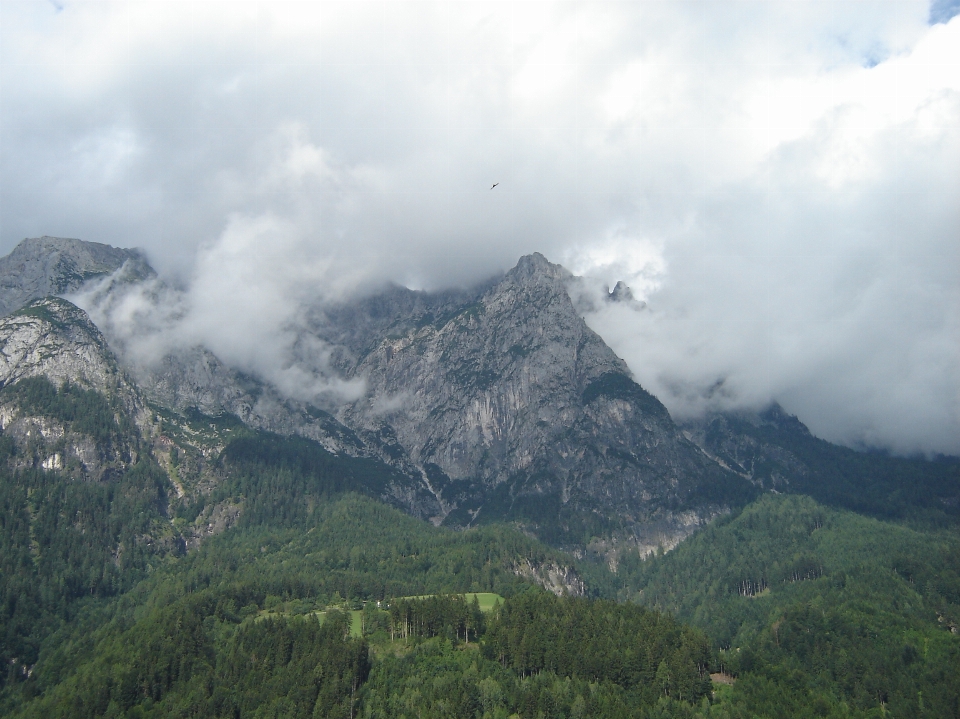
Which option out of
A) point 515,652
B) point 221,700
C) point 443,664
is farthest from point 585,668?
point 221,700

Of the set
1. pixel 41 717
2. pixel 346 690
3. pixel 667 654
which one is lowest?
pixel 41 717

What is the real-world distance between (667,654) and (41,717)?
13914 centimetres

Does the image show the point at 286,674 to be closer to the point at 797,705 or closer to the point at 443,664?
the point at 443,664

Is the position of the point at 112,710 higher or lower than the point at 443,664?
lower

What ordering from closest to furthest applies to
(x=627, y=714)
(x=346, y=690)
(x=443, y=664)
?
(x=627, y=714) → (x=346, y=690) → (x=443, y=664)

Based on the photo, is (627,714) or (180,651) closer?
(627,714)

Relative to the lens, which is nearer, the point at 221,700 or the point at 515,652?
the point at 221,700

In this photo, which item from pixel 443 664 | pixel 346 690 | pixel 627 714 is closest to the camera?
pixel 627 714

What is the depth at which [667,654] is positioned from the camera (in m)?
186

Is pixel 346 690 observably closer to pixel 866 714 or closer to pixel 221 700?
pixel 221 700

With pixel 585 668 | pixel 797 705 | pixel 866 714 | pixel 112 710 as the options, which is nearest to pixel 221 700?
pixel 112 710

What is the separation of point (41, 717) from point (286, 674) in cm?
5738

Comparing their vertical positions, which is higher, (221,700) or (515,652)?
(515,652)

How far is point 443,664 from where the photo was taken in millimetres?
185125
